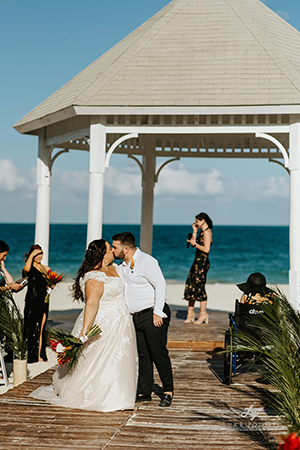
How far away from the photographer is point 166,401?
5.54m

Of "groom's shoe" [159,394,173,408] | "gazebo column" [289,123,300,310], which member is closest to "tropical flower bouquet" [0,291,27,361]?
"groom's shoe" [159,394,173,408]

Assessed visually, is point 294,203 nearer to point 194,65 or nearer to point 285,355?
point 194,65

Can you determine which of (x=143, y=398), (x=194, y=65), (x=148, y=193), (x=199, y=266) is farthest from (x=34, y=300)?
(x=148, y=193)

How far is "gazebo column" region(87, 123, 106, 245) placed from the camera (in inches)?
341

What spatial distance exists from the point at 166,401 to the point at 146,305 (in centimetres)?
91

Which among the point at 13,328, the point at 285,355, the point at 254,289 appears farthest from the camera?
the point at 254,289

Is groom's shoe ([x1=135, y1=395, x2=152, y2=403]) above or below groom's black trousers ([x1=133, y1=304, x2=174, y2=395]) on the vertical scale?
below

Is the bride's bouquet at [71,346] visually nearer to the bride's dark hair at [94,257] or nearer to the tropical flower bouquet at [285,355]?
the bride's dark hair at [94,257]

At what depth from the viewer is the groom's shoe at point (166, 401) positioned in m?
5.54

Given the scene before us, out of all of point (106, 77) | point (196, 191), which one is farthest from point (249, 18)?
point (196, 191)

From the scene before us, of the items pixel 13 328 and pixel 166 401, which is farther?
pixel 13 328

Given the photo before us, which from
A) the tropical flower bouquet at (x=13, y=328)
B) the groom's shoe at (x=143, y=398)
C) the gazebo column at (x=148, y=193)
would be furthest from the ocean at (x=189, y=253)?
the groom's shoe at (x=143, y=398)

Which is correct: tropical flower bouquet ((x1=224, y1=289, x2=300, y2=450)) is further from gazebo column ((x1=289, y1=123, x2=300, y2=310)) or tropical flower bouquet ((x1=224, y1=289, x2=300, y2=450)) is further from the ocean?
the ocean

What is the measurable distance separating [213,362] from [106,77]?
15.1 ft
